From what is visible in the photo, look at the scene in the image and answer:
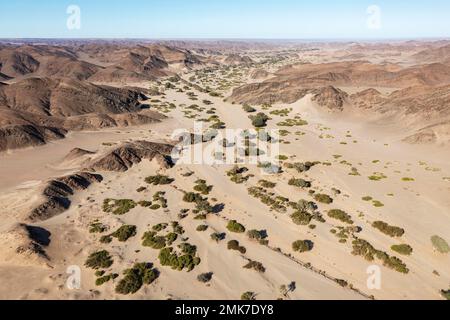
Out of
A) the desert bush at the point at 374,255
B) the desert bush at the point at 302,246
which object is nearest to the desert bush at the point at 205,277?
the desert bush at the point at 302,246

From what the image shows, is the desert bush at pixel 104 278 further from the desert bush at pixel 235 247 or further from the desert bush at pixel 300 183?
the desert bush at pixel 300 183

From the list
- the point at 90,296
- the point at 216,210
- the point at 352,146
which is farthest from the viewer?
the point at 352,146

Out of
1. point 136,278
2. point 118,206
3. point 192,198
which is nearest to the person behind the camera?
point 136,278

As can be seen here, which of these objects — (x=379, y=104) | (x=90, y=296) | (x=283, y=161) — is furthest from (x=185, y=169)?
(x=379, y=104)

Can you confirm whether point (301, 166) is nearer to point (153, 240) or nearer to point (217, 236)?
point (217, 236)

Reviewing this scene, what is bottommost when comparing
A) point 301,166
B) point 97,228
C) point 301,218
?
point 97,228

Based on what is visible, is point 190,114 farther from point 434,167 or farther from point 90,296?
point 90,296

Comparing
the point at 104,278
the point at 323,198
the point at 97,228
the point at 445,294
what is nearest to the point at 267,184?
the point at 323,198
